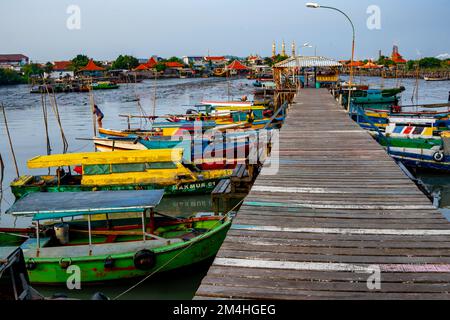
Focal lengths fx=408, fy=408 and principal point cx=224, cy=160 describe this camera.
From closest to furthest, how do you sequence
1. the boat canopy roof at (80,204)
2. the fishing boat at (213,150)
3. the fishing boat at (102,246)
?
the boat canopy roof at (80,204)
the fishing boat at (102,246)
the fishing boat at (213,150)

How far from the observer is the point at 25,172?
25500mm

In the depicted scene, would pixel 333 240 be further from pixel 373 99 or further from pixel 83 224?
pixel 373 99

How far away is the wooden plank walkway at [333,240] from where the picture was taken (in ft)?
14.5

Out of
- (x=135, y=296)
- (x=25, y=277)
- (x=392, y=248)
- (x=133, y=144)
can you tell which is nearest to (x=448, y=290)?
(x=392, y=248)

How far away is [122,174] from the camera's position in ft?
59.0

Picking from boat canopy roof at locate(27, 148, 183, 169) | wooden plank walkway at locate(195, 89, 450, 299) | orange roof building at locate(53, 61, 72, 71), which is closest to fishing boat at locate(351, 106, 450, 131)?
boat canopy roof at locate(27, 148, 183, 169)

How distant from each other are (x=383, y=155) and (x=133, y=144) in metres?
15.5

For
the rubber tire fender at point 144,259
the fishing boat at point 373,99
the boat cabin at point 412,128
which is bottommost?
the rubber tire fender at point 144,259

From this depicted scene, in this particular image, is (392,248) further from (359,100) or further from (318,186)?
(359,100)

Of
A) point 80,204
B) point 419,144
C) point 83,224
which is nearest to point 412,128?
point 419,144

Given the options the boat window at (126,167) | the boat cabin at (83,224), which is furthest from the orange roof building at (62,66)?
the boat cabin at (83,224)

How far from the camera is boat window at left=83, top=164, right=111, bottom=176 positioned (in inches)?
701

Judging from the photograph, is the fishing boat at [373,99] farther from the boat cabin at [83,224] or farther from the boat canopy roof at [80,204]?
the boat canopy roof at [80,204]
